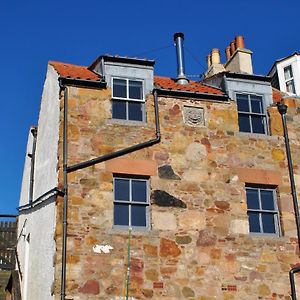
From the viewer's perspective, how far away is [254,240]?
50.7 ft

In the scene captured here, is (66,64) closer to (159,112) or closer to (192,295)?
(159,112)

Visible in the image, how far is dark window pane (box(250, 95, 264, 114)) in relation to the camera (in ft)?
57.2

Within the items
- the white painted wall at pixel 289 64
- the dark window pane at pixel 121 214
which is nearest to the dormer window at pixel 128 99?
the dark window pane at pixel 121 214

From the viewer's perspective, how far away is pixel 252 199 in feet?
52.7

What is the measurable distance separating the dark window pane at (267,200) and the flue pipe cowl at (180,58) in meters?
4.35

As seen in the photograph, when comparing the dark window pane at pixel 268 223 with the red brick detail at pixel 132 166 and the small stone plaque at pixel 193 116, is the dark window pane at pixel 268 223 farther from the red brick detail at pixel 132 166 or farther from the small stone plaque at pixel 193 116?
the red brick detail at pixel 132 166

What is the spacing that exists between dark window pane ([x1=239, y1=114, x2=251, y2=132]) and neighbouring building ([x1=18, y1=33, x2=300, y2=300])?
3 cm

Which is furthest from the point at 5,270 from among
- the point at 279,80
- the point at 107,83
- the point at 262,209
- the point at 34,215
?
the point at 279,80

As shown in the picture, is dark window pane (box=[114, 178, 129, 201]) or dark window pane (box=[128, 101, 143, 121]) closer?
dark window pane (box=[114, 178, 129, 201])

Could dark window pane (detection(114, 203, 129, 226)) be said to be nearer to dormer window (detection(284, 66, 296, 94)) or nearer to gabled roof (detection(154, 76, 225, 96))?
gabled roof (detection(154, 76, 225, 96))

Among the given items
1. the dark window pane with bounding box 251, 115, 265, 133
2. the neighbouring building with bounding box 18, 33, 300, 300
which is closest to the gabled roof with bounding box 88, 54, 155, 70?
the neighbouring building with bounding box 18, 33, 300, 300

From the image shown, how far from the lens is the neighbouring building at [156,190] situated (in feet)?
46.6

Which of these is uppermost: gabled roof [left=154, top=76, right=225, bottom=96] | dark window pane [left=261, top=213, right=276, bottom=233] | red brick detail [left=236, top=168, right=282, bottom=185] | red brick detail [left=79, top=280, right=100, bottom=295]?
gabled roof [left=154, top=76, right=225, bottom=96]

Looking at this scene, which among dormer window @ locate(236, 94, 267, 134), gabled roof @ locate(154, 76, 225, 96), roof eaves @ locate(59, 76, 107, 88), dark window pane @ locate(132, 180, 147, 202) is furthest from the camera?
dormer window @ locate(236, 94, 267, 134)
